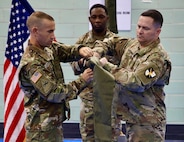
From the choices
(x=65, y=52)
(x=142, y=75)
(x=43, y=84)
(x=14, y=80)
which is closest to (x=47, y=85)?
(x=43, y=84)

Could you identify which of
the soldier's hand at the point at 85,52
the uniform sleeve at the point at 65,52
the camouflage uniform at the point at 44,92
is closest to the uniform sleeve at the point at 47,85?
the camouflage uniform at the point at 44,92

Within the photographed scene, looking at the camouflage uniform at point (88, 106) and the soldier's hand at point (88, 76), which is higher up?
the soldier's hand at point (88, 76)

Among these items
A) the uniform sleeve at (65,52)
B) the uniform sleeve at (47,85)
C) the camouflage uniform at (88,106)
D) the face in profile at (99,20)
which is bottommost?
the camouflage uniform at (88,106)

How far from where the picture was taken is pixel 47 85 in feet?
9.67

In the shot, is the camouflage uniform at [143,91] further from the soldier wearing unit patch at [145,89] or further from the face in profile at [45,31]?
the face in profile at [45,31]

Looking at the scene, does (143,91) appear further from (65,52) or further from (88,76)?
(65,52)

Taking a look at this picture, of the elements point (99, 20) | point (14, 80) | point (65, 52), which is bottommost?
point (14, 80)

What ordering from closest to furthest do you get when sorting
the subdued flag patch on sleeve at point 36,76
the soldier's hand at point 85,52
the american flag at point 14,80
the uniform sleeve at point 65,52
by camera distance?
the subdued flag patch on sleeve at point 36,76, the soldier's hand at point 85,52, the uniform sleeve at point 65,52, the american flag at point 14,80

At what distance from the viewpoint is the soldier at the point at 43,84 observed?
2.96 m

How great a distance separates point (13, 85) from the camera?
3.86m

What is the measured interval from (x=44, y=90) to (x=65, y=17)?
8.76ft

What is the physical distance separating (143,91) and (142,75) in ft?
0.48

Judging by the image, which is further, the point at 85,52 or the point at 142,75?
the point at 85,52

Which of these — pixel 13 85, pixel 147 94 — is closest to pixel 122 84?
pixel 147 94
